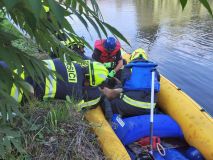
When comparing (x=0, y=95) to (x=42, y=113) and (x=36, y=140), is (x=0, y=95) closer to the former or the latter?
(x=36, y=140)

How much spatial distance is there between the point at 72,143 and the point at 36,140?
0.31 metres

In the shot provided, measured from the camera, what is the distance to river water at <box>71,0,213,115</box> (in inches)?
370

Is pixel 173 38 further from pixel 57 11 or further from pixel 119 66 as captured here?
pixel 57 11

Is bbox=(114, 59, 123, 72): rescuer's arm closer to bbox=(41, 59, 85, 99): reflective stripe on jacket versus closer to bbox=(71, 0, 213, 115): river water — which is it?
bbox=(71, 0, 213, 115): river water

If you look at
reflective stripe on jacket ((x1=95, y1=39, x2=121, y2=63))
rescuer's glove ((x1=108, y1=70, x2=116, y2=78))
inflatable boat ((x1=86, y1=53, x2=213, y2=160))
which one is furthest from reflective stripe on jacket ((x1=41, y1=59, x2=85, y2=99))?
reflective stripe on jacket ((x1=95, y1=39, x2=121, y2=63))

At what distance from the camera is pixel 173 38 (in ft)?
Answer: 45.9

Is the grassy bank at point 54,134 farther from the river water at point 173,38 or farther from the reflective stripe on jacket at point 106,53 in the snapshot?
the reflective stripe on jacket at point 106,53

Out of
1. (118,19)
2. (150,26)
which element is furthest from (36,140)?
(118,19)

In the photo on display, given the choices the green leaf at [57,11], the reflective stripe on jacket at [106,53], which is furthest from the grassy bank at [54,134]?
the reflective stripe on jacket at [106,53]

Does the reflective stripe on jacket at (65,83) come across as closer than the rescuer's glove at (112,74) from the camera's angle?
Yes

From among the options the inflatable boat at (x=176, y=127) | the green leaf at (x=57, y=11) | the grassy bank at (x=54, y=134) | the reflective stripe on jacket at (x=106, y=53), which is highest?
the green leaf at (x=57, y=11)

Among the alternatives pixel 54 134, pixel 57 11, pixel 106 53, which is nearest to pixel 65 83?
pixel 54 134

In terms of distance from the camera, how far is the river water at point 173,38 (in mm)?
9391

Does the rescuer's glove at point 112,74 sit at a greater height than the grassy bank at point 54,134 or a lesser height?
lesser
